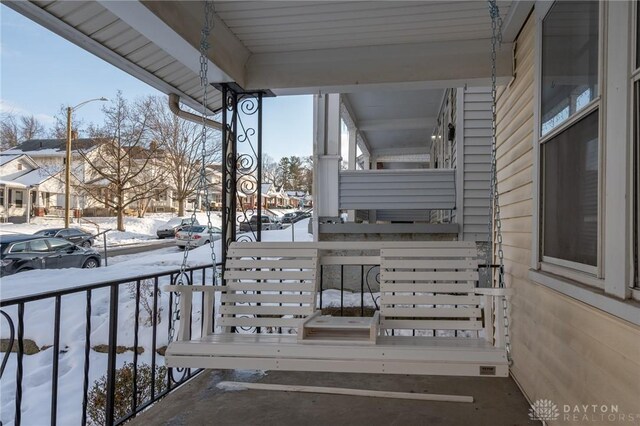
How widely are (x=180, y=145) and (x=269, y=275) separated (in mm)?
21913

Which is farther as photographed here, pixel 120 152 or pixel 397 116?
pixel 120 152

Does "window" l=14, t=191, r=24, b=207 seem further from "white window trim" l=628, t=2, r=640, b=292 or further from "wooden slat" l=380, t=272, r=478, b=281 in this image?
"white window trim" l=628, t=2, r=640, b=292

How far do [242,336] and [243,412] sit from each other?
46 centimetres

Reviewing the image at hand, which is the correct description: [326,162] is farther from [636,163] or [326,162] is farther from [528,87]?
[636,163]

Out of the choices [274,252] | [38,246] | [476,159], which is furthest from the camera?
[38,246]

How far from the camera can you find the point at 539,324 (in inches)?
94.3

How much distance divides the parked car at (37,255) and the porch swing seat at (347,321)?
9.84m

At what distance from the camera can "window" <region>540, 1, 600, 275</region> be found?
178 centimetres

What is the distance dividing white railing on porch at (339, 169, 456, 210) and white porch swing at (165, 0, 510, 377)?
3221 millimetres

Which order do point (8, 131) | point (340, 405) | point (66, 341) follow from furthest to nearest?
point (8, 131) < point (66, 341) < point (340, 405)

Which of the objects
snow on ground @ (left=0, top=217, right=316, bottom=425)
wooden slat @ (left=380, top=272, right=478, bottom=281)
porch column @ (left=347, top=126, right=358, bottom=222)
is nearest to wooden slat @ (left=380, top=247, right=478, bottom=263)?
wooden slat @ (left=380, top=272, right=478, bottom=281)

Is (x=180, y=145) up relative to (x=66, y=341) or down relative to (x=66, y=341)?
up

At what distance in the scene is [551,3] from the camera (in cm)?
231

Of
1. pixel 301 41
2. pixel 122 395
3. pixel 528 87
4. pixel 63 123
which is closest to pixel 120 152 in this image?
pixel 63 123
